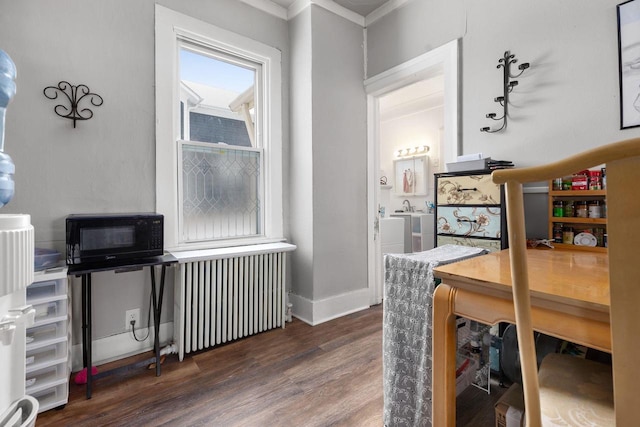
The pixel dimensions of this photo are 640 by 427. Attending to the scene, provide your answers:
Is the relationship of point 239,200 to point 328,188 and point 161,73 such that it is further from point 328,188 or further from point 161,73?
point 161,73

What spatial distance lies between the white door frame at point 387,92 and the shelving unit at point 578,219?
2.44 ft

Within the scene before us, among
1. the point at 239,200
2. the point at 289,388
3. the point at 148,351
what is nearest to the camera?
the point at 289,388

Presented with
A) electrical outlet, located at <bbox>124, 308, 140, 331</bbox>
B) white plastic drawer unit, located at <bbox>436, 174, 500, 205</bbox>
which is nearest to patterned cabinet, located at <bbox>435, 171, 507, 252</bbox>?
white plastic drawer unit, located at <bbox>436, 174, 500, 205</bbox>

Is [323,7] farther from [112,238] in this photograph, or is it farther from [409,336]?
[409,336]

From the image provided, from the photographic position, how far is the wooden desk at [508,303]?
750 mm

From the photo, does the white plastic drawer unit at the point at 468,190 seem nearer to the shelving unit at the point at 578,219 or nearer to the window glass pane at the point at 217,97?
the shelving unit at the point at 578,219

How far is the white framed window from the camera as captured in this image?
225 cm

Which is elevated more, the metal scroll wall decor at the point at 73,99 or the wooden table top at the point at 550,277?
the metal scroll wall decor at the point at 73,99

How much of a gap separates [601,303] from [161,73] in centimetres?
265

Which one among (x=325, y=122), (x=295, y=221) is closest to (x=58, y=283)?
(x=295, y=221)

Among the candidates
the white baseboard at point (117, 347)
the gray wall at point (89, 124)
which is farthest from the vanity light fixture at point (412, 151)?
the white baseboard at point (117, 347)

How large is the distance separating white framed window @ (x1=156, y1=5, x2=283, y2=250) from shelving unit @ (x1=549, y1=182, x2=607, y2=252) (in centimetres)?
202

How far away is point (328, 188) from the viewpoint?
2768 millimetres

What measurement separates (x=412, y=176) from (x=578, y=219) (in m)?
3.54
